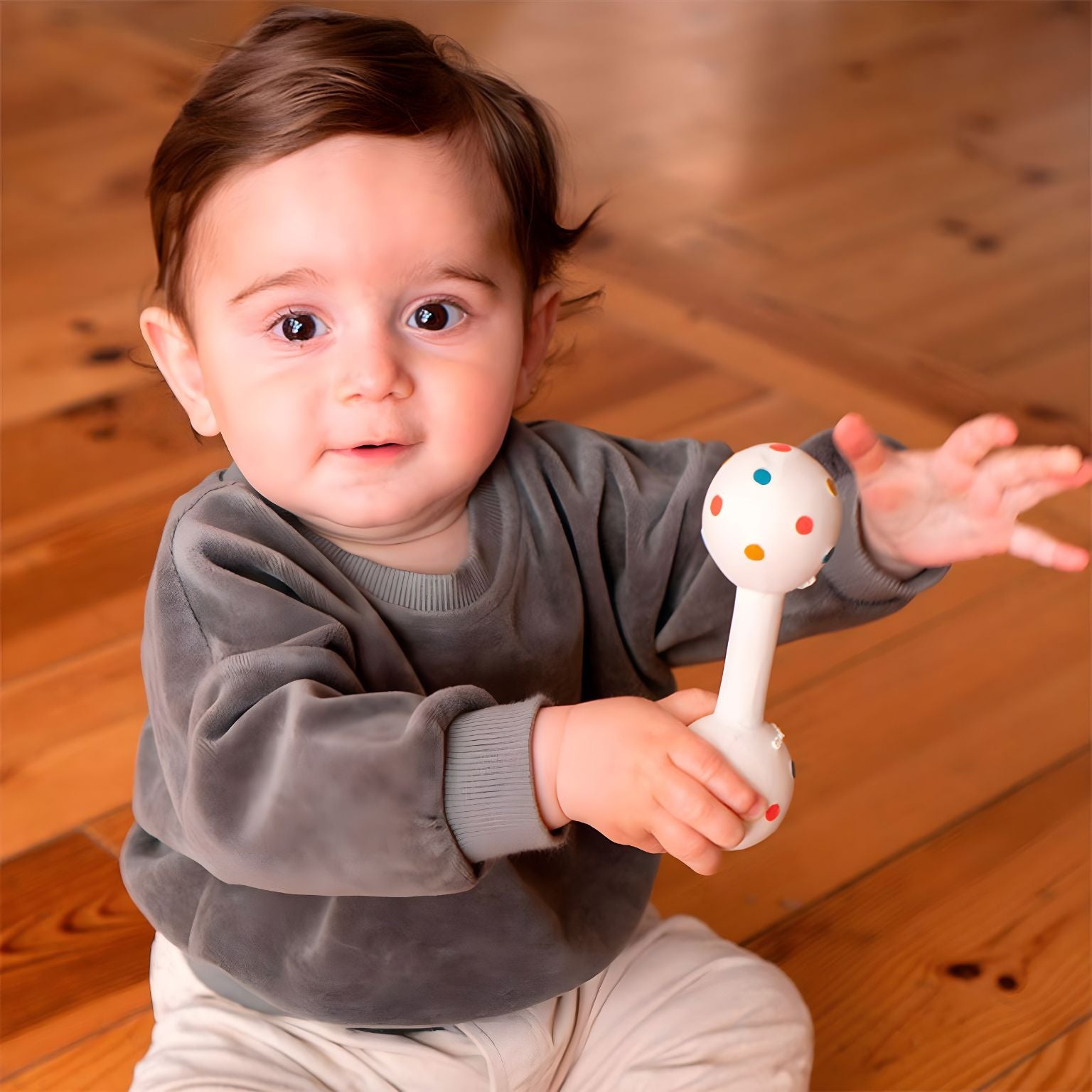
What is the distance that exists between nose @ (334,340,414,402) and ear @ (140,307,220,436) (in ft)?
0.35

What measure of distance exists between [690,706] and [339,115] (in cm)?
29

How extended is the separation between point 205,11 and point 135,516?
1.45 m

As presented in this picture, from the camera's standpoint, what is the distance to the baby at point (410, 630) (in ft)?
1.93

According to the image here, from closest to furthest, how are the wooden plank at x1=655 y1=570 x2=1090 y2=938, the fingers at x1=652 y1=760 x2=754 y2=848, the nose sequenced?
1. the fingers at x1=652 y1=760 x2=754 y2=848
2. the nose
3. the wooden plank at x1=655 y1=570 x2=1090 y2=938

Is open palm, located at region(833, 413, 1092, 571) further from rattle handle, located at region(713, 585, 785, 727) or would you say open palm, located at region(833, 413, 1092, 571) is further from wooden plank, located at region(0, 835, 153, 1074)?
wooden plank, located at region(0, 835, 153, 1074)

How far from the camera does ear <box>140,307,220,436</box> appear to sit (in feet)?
2.47

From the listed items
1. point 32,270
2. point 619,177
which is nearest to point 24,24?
point 32,270

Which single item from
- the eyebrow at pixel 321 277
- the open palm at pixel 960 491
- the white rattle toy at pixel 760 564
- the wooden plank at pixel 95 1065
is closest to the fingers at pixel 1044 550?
the open palm at pixel 960 491

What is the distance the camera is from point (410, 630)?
2.37 feet

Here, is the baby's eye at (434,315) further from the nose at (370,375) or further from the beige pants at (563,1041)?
the beige pants at (563,1041)

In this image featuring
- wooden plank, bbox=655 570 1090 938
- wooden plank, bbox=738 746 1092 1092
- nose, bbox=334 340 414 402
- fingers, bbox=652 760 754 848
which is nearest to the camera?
fingers, bbox=652 760 754 848

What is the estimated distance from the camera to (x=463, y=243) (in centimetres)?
69

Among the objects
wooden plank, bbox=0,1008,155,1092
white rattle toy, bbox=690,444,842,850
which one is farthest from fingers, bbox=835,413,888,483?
wooden plank, bbox=0,1008,155,1092

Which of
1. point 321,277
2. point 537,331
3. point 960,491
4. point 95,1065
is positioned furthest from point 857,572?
point 95,1065
